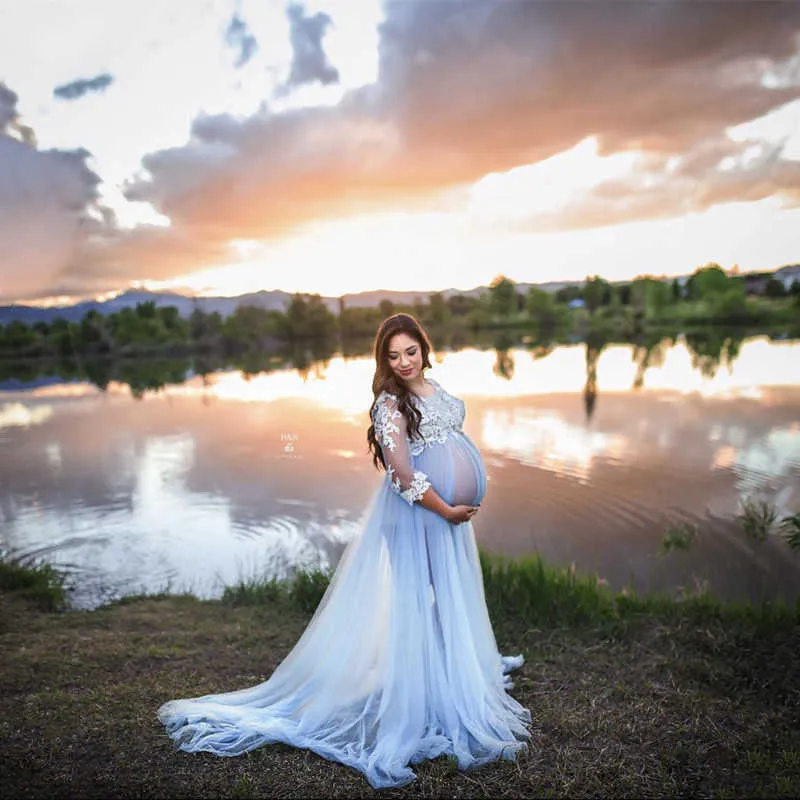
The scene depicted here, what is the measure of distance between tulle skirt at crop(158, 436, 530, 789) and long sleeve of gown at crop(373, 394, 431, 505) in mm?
169

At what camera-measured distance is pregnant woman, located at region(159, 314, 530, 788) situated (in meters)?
3.44

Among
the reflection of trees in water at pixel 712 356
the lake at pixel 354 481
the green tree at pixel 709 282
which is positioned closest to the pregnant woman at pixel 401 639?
the lake at pixel 354 481

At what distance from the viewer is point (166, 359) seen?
59.8 metres

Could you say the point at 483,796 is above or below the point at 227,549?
above

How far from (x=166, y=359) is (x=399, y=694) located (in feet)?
201

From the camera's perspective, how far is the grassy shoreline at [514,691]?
10.3 ft

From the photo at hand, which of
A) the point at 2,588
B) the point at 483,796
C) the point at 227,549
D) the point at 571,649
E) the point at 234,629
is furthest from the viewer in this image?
the point at 227,549

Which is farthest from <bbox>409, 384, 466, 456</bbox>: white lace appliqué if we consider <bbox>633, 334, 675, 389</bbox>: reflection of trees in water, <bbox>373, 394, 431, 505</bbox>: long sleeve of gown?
<bbox>633, 334, 675, 389</bbox>: reflection of trees in water

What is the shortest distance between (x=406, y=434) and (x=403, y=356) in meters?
0.47

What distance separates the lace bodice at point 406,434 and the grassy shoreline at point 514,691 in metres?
1.56

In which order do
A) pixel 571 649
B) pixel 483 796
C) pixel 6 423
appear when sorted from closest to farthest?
1. pixel 483 796
2. pixel 571 649
3. pixel 6 423

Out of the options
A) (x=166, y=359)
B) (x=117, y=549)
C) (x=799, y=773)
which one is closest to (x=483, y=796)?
(x=799, y=773)

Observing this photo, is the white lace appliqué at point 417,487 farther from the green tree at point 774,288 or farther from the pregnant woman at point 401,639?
the green tree at point 774,288

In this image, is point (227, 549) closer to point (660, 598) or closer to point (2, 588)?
point (2, 588)
